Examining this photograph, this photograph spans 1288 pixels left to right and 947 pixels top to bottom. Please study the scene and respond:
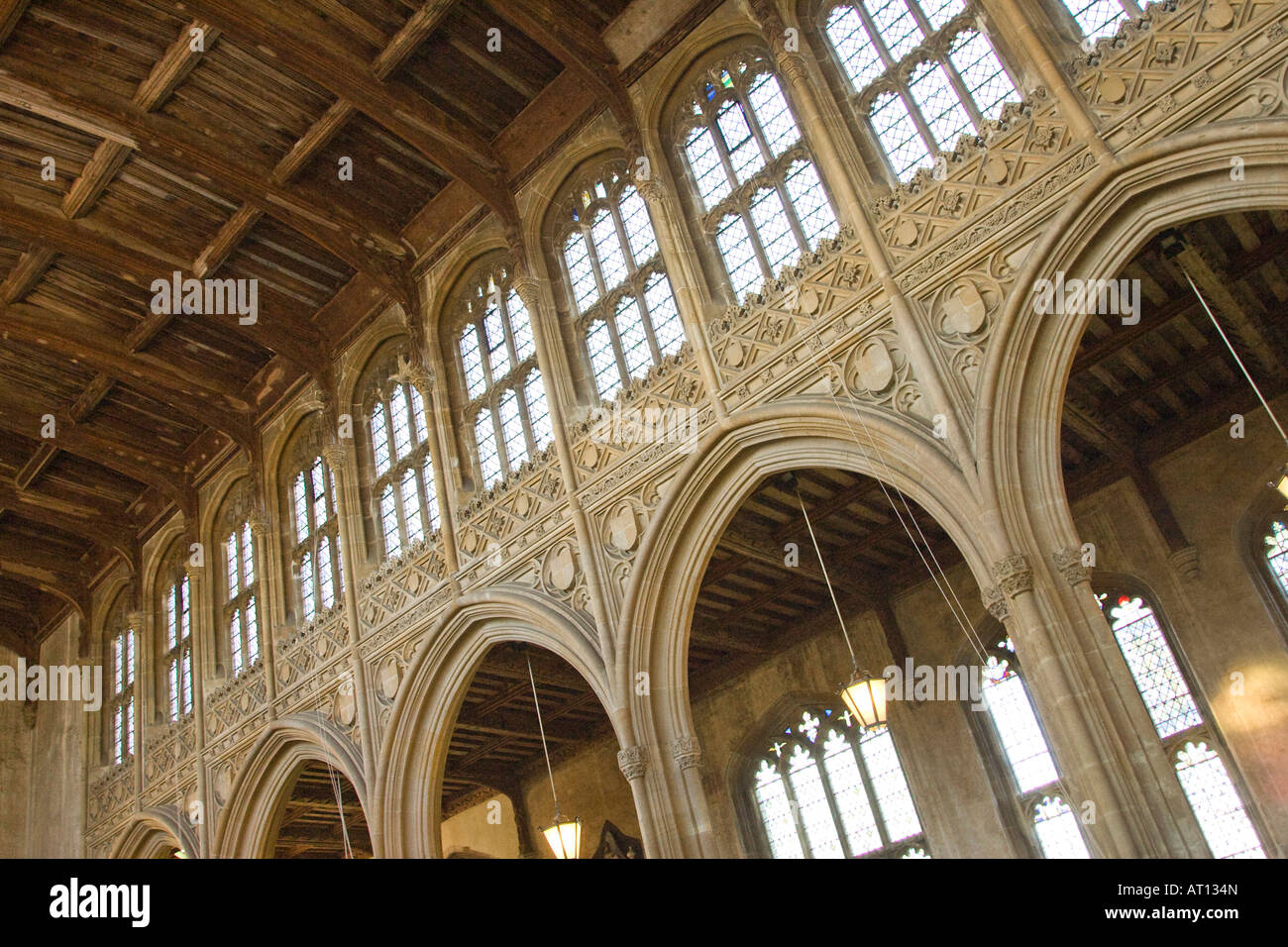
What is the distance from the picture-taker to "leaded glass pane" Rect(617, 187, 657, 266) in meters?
13.3

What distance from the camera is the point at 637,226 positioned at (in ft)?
44.3

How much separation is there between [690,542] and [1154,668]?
5.87 meters

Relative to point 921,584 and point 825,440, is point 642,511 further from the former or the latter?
point 921,584

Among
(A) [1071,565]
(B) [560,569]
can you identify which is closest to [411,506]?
(B) [560,569]

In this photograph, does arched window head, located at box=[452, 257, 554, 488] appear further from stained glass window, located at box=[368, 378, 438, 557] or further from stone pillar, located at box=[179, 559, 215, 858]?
stone pillar, located at box=[179, 559, 215, 858]

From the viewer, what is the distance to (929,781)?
14.1 meters

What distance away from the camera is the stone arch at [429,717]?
43.3ft

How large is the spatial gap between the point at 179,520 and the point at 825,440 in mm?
13821

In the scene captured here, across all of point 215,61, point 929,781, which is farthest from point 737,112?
point 929,781

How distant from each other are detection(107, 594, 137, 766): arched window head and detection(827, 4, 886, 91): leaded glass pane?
16.2m

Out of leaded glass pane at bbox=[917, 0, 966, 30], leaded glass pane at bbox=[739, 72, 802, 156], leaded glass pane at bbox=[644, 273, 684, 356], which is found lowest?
leaded glass pane at bbox=[644, 273, 684, 356]

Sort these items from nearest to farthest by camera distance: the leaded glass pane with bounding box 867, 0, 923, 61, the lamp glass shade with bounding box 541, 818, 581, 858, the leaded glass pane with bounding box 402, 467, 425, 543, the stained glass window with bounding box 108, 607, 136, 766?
the leaded glass pane with bounding box 867, 0, 923, 61
the lamp glass shade with bounding box 541, 818, 581, 858
the leaded glass pane with bounding box 402, 467, 425, 543
the stained glass window with bounding box 108, 607, 136, 766

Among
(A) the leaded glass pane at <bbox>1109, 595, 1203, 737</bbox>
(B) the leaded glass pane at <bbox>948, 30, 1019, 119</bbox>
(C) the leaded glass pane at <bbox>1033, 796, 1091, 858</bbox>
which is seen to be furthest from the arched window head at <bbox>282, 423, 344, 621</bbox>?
(A) the leaded glass pane at <bbox>1109, 595, 1203, 737</bbox>

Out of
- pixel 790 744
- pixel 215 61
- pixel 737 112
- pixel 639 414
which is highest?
pixel 215 61
